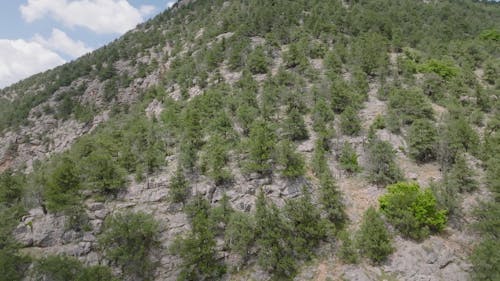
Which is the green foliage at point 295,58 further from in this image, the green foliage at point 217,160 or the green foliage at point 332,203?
the green foliage at point 332,203

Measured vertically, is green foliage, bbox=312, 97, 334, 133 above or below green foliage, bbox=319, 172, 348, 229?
above

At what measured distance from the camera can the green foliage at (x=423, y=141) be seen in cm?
3222

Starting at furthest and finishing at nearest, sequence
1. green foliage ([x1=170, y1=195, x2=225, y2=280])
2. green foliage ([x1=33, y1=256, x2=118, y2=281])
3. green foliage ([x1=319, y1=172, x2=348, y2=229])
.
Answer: green foliage ([x1=319, y1=172, x2=348, y2=229])
green foliage ([x1=170, y1=195, x2=225, y2=280])
green foliage ([x1=33, y1=256, x2=118, y2=281])

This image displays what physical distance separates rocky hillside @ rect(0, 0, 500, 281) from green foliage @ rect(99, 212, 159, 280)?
122 millimetres

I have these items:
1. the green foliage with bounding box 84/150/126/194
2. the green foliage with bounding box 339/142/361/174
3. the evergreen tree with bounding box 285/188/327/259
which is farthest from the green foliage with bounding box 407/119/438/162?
the green foliage with bounding box 84/150/126/194

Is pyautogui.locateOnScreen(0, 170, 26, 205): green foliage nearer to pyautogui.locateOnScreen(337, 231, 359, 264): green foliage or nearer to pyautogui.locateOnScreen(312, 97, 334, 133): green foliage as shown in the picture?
pyautogui.locateOnScreen(337, 231, 359, 264): green foliage

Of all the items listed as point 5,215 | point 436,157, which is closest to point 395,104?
point 436,157

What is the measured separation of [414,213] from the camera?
26500 millimetres

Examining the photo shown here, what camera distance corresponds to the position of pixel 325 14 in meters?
65.0

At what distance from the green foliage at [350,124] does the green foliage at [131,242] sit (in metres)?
22.9

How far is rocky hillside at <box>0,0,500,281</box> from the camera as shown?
26094mm

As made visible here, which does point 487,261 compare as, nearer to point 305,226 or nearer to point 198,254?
point 305,226

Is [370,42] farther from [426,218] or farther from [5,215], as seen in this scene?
[5,215]

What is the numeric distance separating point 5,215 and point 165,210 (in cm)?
1496
